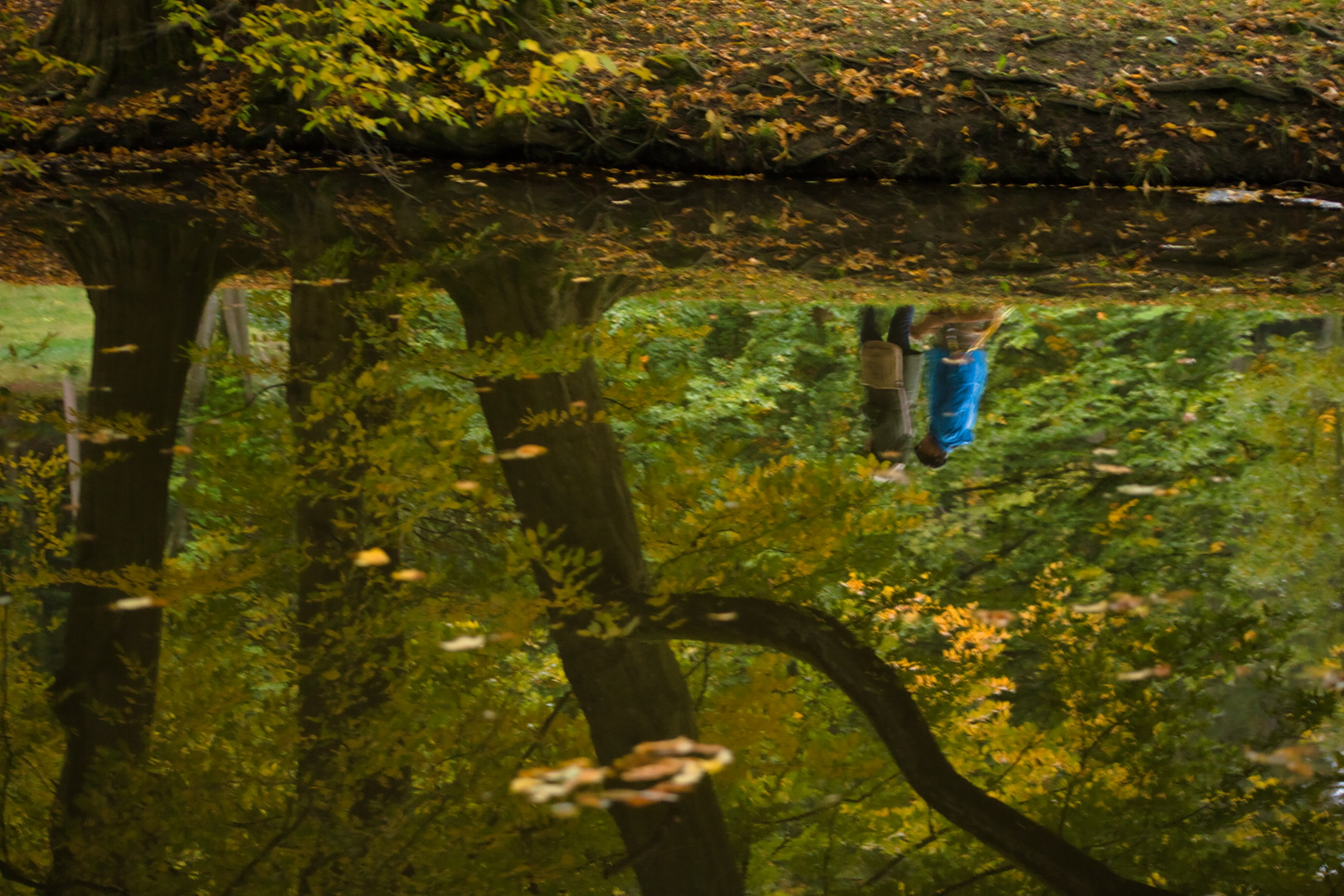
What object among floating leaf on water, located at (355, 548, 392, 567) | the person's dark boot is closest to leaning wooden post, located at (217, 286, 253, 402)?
floating leaf on water, located at (355, 548, 392, 567)

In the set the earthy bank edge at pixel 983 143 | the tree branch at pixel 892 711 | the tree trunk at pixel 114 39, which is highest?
the tree trunk at pixel 114 39

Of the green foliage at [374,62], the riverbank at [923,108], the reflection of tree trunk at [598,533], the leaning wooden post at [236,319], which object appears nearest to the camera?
the reflection of tree trunk at [598,533]

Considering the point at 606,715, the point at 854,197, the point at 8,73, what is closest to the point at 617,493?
the point at 606,715

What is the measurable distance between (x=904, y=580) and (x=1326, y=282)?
415 centimetres

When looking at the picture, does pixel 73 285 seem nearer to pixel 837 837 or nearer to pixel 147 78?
pixel 837 837

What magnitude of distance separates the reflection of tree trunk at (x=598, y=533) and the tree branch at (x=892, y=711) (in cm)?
17

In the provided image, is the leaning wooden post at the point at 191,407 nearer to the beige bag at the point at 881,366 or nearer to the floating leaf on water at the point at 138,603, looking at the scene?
the floating leaf on water at the point at 138,603

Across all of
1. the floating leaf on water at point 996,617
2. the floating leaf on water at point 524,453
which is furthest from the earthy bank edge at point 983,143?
the floating leaf on water at point 996,617

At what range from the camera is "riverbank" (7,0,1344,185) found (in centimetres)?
1038

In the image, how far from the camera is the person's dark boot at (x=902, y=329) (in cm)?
529

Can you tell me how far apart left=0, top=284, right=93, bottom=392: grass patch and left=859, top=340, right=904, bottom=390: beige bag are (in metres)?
3.16

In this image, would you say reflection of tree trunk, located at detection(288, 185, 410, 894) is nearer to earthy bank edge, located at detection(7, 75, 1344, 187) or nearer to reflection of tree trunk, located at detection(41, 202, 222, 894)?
reflection of tree trunk, located at detection(41, 202, 222, 894)

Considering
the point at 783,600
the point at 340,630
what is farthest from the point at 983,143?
the point at 340,630

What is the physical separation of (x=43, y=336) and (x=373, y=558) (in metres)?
2.56
